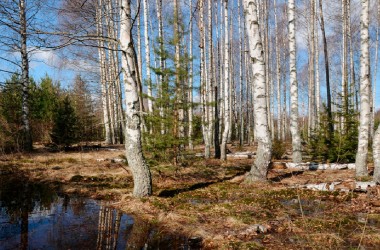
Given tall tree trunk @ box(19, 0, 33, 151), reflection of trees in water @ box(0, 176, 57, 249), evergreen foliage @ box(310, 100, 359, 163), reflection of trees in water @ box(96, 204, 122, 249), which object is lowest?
reflection of trees in water @ box(96, 204, 122, 249)

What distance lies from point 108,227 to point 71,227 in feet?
2.00

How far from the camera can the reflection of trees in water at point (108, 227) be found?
3924mm

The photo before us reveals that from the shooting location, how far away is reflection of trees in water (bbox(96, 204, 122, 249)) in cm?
392

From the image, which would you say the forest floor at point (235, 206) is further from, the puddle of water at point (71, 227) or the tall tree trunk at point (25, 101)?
the tall tree trunk at point (25, 101)

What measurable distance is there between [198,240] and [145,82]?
17.5 ft

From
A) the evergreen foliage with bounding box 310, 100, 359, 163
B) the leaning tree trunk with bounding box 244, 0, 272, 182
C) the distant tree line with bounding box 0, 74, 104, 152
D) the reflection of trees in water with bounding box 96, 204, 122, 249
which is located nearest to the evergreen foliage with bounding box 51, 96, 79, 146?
the distant tree line with bounding box 0, 74, 104, 152

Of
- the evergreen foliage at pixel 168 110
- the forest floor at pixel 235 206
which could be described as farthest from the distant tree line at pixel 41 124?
the evergreen foliage at pixel 168 110

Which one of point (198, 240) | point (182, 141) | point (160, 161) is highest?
point (182, 141)

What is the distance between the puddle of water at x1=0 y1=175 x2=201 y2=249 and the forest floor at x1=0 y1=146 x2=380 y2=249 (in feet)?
0.87

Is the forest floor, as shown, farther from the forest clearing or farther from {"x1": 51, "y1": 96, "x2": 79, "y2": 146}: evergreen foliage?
{"x1": 51, "y1": 96, "x2": 79, "y2": 146}: evergreen foliage

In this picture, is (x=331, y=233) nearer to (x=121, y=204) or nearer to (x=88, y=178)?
(x=121, y=204)

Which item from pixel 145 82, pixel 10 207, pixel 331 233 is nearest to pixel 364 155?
pixel 331 233

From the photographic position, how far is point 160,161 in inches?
319

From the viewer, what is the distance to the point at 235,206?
18.0 ft
